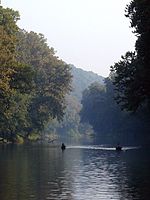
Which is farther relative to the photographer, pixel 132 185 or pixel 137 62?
pixel 137 62

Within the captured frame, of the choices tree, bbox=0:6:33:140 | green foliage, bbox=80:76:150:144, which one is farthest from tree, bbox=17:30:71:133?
green foliage, bbox=80:76:150:144

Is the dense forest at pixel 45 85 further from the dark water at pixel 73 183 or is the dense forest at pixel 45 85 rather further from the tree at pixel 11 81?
the dark water at pixel 73 183

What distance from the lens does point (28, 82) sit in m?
101

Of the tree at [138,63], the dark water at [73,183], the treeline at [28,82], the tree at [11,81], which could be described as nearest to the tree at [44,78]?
the treeline at [28,82]

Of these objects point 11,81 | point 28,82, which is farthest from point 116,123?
point 11,81

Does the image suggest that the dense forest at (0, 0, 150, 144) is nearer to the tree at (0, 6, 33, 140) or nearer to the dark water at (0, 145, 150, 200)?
the tree at (0, 6, 33, 140)

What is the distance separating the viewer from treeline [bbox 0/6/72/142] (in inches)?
3883

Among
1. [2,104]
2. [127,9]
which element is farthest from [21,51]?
[127,9]

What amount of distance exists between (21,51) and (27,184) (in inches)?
4067

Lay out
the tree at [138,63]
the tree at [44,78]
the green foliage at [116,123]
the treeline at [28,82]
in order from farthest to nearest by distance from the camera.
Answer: the green foliage at [116,123], the tree at [44,78], the treeline at [28,82], the tree at [138,63]

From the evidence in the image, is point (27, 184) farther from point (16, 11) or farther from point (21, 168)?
point (16, 11)

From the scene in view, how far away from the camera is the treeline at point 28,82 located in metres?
98.6

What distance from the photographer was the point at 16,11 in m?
112

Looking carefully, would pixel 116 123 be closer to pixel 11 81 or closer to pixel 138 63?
pixel 11 81
